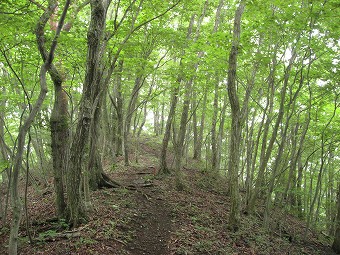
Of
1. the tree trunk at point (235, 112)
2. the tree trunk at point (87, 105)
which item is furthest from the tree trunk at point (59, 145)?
the tree trunk at point (235, 112)

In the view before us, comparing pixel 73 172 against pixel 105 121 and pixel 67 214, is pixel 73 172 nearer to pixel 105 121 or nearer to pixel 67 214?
pixel 67 214

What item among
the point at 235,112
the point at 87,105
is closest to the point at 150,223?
the point at 87,105

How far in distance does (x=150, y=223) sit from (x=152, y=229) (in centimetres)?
32

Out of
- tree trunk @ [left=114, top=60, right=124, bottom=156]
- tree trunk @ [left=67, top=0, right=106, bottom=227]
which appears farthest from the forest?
tree trunk @ [left=114, top=60, right=124, bottom=156]

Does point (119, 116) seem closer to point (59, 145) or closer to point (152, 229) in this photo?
point (59, 145)

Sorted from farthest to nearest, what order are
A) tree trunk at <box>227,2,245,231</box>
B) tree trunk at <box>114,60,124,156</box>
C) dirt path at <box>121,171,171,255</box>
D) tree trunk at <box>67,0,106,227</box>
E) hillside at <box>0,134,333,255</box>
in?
tree trunk at <box>114,60,124,156</box> → tree trunk at <box>227,2,245,231</box> → dirt path at <box>121,171,171,255</box> → hillside at <box>0,134,333,255</box> → tree trunk at <box>67,0,106,227</box>

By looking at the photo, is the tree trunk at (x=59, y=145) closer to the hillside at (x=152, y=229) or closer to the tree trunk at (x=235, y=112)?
the hillside at (x=152, y=229)

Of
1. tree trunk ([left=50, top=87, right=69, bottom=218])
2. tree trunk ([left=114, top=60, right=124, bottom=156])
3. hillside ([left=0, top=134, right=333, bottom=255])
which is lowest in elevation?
hillside ([left=0, top=134, right=333, bottom=255])

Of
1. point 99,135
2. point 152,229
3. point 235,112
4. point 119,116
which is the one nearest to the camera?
point 152,229

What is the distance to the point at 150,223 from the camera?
7562 millimetres

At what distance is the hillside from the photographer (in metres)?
5.74

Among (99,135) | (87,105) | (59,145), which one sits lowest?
(59,145)

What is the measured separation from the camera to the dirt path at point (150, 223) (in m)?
6.26

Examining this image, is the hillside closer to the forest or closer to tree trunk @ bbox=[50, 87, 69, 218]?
the forest
